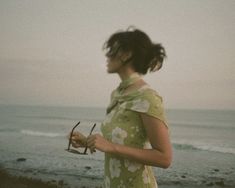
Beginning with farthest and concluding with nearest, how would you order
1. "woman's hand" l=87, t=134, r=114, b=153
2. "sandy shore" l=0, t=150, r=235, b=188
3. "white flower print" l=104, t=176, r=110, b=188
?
"sandy shore" l=0, t=150, r=235, b=188
"white flower print" l=104, t=176, r=110, b=188
"woman's hand" l=87, t=134, r=114, b=153

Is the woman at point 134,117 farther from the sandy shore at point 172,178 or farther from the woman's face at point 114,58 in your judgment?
the sandy shore at point 172,178

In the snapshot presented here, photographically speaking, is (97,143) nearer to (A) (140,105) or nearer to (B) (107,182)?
(A) (140,105)

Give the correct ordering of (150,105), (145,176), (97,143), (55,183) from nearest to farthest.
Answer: (97,143) → (150,105) → (145,176) → (55,183)

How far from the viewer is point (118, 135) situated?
1456 mm

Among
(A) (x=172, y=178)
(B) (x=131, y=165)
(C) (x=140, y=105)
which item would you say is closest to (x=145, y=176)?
(B) (x=131, y=165)

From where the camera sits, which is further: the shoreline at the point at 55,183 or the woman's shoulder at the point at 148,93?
the shoreline at the point at 55,183

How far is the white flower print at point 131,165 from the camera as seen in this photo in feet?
4.82

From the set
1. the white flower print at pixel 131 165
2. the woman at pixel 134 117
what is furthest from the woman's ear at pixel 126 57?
the white flower print at pixel 131 165

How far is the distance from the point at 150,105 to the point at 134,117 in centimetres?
9

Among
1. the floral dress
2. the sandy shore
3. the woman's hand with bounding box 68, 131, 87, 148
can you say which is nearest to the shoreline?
the sandy shore

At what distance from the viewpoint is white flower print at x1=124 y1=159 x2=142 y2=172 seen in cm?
147

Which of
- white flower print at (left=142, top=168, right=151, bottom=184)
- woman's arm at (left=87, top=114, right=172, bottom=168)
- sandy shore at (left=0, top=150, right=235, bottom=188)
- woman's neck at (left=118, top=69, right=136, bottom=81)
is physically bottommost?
sandy shore at (left=0, top=150, right=235, bottom=188)

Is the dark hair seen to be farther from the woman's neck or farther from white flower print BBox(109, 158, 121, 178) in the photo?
white flower print BBox(109, 158, 121, 178)

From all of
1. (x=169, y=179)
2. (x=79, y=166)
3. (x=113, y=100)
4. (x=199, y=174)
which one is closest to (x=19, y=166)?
(x=79, y=166)
